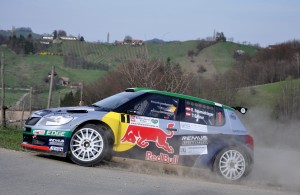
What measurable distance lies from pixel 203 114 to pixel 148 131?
125 cm

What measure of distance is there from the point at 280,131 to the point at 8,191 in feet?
36.0

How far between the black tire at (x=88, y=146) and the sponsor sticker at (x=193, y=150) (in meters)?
1.43

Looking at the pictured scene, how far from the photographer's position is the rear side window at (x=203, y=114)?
9.58 meters

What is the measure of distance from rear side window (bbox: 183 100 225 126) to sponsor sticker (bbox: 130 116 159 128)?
2.11 feet

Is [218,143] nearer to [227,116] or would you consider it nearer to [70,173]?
[227,116]

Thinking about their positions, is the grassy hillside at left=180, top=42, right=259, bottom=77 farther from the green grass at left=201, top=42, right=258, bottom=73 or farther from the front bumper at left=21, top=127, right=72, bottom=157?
the front bumper at left=21, top=127, right=72, bottom=157

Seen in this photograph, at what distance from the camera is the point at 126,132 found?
8.99m

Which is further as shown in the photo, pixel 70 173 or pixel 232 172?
pixel 232 172

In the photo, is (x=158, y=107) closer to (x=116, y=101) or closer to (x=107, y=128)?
(x=116, y=101)

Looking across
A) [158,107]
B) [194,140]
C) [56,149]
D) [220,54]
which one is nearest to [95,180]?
[56,149]

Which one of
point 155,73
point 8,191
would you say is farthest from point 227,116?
point 155,73

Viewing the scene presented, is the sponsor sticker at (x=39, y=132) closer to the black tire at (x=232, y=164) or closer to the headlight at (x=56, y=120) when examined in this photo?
the headlight at (x=56, y=120)

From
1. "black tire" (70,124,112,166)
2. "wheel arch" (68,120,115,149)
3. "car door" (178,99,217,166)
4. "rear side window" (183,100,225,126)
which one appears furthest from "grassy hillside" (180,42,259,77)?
"black tire" (70,124,112,166)

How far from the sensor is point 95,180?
7492 mm
